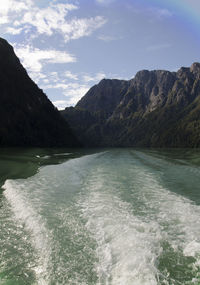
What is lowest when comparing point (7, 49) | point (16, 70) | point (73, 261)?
point (73, 261)

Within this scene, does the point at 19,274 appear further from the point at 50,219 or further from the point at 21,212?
the point at 21,212

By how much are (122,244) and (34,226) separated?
14.1 ft

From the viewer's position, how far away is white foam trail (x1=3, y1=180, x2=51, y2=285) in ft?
23.6

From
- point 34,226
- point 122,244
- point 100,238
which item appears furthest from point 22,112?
point 122,244

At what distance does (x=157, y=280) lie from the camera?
6.57 meters

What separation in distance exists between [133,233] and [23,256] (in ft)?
14.4

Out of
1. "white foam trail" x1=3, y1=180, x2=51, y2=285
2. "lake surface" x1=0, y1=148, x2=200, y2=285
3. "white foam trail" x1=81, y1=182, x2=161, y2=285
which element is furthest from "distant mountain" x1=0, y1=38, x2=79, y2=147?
"white foam trail" x1=81, y1=182, x2=161, y2=285

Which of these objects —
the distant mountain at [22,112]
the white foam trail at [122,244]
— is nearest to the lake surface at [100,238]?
the white foam trail at [122,244]

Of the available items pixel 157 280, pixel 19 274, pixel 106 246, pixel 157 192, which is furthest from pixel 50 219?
pixel 157 192

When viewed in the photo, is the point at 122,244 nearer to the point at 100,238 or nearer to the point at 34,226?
the point at 100,238

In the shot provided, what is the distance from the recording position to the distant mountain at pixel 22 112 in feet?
442

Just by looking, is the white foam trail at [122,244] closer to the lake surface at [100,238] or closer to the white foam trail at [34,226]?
the lake surface at [100,238]

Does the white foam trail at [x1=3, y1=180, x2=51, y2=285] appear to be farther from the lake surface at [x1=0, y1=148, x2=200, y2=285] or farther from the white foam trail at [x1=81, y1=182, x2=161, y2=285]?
the white foam trail at [x1=81, y1=182, x2=161, y2=285]

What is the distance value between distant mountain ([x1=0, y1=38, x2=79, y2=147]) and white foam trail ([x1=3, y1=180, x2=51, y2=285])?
10337cm
